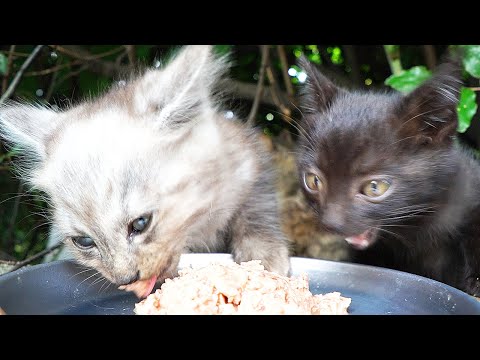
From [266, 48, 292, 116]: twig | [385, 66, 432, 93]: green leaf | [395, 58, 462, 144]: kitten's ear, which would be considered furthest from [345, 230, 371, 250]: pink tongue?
[266, 48, 292, 116]: twig

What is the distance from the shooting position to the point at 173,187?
1981 mm

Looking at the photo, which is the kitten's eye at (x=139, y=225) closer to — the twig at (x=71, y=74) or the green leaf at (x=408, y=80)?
the green leaf at (x=408, y=80)

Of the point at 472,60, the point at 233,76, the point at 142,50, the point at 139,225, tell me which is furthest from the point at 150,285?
the point at 233,76

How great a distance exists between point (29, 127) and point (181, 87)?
664mm

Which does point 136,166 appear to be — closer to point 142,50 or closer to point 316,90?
point 316,90

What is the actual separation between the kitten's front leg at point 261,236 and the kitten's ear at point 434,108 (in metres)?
0.63

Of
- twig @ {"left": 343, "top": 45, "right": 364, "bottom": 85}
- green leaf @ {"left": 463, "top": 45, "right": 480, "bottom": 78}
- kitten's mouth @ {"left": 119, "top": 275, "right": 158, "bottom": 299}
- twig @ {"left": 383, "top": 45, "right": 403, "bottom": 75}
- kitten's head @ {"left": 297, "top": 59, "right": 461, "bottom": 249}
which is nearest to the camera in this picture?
kitten's mouth @ {"left": 119, "top": 275, "right": 158, "bottom": 299}

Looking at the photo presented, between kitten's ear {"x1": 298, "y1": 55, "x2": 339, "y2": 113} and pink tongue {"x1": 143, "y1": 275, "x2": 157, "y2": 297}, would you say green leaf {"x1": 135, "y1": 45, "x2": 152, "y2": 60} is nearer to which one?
kitten's ear {"x1": 298, "y1": 55, "x2": 339, "y2": 113}

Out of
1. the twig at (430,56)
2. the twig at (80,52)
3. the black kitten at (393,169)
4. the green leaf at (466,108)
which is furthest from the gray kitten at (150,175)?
the twig at (430,56)

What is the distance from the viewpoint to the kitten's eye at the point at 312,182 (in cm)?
223

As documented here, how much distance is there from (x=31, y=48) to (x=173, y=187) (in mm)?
2043

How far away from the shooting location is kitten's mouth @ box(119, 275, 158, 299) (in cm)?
191

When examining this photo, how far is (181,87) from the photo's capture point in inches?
77.2

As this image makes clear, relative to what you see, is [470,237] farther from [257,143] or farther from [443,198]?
[257,143]
